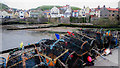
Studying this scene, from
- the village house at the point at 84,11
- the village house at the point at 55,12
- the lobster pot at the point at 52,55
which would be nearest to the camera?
the lobster pot at the point at 52,55

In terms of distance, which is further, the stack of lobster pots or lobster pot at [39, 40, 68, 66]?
lobster pot at [39, 40, 68, 66]

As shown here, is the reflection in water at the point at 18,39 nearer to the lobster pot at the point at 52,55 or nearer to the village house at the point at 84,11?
the lobster pot at the point at 52,55

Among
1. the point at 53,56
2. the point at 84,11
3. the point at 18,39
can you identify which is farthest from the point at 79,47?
the point at 84,11

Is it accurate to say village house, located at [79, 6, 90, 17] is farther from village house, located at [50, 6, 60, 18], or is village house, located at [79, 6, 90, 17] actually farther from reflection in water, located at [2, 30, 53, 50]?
reflection in water, located at [2, 30, 53, 50]

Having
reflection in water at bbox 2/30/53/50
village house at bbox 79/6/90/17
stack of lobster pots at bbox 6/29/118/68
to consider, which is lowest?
reflection in water at bbox 2/30/53/50

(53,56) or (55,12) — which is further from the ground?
(55,12)

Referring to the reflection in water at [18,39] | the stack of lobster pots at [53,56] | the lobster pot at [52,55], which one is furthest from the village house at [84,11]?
the lobster pot at [52,55]

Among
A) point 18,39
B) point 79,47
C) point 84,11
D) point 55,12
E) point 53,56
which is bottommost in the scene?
point 18,39

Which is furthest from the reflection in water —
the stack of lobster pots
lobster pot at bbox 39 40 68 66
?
lobster pot at bbox 39 40 68 66

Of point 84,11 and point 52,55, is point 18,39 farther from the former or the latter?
point 84,11

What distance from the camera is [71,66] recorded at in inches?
122

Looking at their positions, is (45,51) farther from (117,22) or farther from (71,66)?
(117,22)

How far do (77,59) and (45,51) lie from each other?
1.09 m

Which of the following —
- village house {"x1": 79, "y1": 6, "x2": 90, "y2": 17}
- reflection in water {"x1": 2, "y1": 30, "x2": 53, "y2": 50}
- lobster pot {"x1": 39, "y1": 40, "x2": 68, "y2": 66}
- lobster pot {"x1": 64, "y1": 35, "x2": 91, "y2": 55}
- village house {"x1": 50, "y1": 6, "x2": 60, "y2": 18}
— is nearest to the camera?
lobster pot {"x1": 39, "y1": 40, "x2": 68, "y2": 66}
